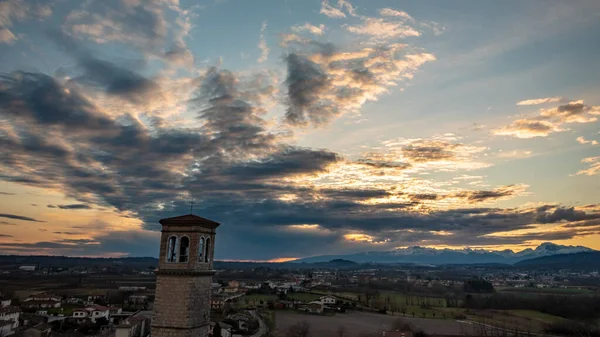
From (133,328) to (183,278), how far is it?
38.0m

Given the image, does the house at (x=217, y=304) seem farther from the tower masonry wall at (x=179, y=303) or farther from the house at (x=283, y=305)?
the tower masonry wall at (x=179, y=303)

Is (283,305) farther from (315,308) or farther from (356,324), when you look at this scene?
(356,324)

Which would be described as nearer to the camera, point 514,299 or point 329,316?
point 329,316

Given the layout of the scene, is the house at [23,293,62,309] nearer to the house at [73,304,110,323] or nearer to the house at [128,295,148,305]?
the house at [73,304,110,323]

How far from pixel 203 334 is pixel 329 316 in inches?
2687

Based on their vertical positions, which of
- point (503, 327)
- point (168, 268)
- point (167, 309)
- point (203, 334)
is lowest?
point (503, 327)

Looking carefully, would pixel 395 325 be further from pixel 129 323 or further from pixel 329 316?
pixel 129 323

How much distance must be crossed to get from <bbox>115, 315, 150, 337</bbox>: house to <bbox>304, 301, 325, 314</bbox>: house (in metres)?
37.8

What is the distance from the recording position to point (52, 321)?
6003 centimetres

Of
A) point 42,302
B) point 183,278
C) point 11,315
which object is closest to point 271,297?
point 42,302

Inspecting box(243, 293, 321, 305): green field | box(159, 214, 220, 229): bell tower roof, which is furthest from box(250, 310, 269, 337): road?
box(159, 214, 220, 229): bell tower roof

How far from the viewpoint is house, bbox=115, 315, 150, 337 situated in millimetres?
45344

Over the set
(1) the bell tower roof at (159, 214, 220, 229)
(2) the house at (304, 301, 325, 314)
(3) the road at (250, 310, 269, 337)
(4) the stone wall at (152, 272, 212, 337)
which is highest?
(1) the bell tower roof at (159, 214, 220, 229)

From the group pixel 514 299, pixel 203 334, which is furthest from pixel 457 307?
pixel 203 334
